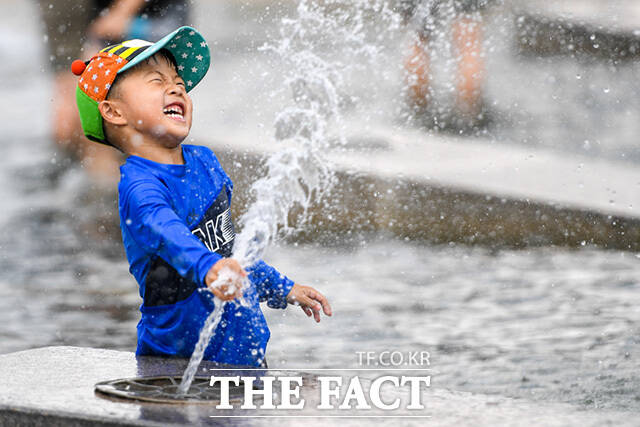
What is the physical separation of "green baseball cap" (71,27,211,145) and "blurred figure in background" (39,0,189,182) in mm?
4957

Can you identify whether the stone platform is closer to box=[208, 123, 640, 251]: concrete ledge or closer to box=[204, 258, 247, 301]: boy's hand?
box=[204, 258, 247, 301]: boy's hand

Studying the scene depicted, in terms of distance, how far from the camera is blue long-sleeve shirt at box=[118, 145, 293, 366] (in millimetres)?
1996

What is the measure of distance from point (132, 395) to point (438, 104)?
6.87 meters

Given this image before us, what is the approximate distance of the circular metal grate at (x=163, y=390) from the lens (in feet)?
6.14

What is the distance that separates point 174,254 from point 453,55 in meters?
7.41

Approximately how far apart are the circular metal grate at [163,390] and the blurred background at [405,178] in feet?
3.14

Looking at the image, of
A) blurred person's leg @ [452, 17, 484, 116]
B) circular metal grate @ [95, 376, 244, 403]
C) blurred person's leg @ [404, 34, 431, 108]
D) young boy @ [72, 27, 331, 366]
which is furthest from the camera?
blurred person's leg @ [404, 34, 431, 108]

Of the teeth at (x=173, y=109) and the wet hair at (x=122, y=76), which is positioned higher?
the wet hair at (x=122, y=76)

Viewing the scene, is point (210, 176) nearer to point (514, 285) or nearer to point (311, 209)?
point (514, 285)

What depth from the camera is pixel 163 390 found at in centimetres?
196

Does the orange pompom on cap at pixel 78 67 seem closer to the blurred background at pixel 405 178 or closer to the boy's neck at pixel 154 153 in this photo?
the boy's neck at pixel 154 153

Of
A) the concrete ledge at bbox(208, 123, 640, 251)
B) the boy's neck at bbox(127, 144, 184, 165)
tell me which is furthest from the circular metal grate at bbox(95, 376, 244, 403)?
the concrete ledge at bbox(208, 123, 640, 251)

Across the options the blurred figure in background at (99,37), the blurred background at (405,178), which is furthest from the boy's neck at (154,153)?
the blurred figure in background at (99,37)

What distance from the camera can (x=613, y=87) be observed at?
7.88m
